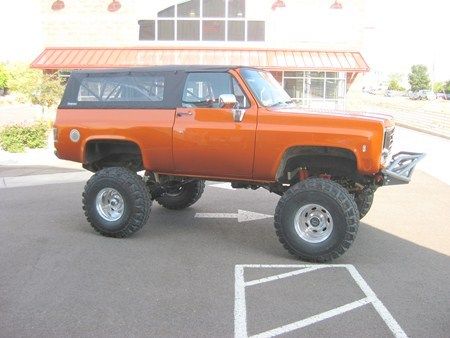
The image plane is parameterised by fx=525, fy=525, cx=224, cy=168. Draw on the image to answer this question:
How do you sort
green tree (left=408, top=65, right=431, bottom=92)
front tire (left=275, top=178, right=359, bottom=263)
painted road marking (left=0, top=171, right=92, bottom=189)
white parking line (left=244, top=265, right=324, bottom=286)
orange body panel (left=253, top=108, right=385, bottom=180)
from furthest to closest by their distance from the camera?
1. green tree (left=408, top=65, right=431, bottom=92)
2. painted road marking (left=0, top=171, right=92, bottom=189)
3. front tire (left=275, top=178, right=359, bottom=263)
4. orange body panel (left=253, top=108, right=385, bottom=180)
5. white parking line (left=244, top=265, right=324, bottom=286)

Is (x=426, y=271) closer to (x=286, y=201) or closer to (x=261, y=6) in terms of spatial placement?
(x=286, y=201)

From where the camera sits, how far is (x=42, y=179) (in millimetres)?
11195

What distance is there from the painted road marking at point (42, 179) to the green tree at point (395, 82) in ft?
427

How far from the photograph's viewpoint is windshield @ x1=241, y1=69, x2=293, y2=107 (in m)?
6.21

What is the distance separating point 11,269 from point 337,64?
22.3 meters

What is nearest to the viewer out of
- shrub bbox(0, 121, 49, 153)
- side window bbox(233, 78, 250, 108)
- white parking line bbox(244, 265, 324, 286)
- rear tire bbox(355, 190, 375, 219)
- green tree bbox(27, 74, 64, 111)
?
white parking line bbox(244, 265, 324, 286)

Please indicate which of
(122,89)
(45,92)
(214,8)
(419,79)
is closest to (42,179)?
(122,89)

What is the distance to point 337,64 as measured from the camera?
25.5m

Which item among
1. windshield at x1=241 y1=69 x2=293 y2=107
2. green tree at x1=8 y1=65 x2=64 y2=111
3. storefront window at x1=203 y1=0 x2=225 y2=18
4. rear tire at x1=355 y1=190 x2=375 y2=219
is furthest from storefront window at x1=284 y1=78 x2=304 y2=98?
windshield at x1=241 y1=69 x2=293 y2=107

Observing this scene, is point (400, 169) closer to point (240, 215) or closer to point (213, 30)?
point (240, 215)

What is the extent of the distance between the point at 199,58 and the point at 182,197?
62.6 ft

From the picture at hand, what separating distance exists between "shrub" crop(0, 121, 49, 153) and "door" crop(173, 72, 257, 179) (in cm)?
1009

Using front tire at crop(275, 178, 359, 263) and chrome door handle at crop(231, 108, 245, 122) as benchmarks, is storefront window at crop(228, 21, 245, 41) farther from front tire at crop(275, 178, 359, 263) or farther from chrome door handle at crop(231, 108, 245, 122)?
front tire at crop(275, 178, 359, 263)

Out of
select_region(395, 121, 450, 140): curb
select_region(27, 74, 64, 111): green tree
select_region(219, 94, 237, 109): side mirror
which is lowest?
select_region(395, 121, 450, 140): curb
